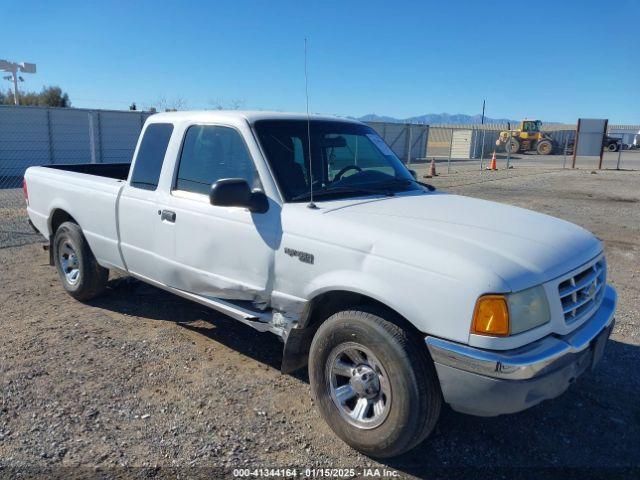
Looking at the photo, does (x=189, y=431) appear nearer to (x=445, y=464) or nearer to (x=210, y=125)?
(x=445, y=464)

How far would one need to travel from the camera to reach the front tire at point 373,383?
2830mm

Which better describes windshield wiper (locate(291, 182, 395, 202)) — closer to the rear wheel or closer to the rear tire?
the rear tire

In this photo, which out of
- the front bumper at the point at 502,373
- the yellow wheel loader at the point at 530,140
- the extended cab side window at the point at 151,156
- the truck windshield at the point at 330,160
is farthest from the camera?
the yellow wheel loader at the point at 530,140

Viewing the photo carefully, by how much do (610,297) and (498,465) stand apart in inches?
56.5

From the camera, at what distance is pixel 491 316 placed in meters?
2.62

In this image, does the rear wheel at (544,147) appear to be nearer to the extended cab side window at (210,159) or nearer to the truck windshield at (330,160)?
the truck windshield at (330,160)

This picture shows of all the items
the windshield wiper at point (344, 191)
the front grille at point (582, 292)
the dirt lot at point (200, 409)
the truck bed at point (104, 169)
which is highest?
the windshield wiper at point (344, 191)

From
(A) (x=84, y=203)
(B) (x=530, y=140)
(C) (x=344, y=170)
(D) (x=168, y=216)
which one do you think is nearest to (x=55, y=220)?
(A) (x=84, y=203)

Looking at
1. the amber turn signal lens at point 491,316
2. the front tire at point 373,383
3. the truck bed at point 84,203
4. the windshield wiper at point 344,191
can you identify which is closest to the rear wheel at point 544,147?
the truck bed at point 84,203

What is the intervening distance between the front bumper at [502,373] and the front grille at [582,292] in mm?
210

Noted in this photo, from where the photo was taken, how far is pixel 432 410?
2.85 meters

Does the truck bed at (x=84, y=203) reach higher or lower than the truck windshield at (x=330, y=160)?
lower

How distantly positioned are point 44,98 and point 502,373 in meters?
37.8

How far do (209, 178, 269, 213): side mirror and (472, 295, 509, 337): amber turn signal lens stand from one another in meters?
1.61
